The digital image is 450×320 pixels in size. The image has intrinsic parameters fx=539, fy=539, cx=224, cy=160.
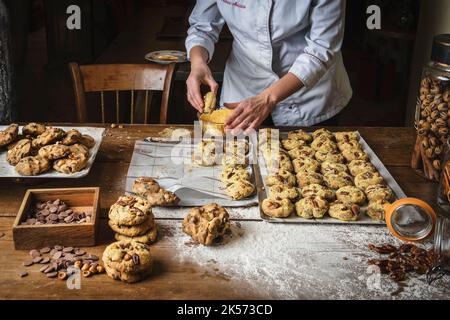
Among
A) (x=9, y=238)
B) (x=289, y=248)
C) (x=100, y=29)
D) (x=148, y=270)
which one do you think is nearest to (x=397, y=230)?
(x=289, y=248)

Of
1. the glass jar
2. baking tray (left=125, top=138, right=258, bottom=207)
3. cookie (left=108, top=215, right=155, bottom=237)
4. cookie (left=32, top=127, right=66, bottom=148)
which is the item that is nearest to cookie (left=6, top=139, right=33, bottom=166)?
cookie (left=32, top=127, right=66, bottom=148)

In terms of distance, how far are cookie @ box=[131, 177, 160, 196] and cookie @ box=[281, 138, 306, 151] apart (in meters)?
0.51

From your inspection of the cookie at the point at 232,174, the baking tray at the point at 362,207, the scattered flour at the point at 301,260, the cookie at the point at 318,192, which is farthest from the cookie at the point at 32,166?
the cookie at the point at 318,192

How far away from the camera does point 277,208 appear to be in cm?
146

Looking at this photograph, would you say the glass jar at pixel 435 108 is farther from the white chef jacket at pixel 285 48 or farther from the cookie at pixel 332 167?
the white chef jacket at pixel 285 48

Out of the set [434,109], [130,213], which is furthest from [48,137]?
[434,109]

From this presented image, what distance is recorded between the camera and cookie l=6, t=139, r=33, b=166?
1.58 metres

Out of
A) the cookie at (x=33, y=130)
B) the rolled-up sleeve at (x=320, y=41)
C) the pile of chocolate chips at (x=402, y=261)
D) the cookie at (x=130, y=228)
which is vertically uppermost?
the rolled-up sleeve at (x=320, y=41)

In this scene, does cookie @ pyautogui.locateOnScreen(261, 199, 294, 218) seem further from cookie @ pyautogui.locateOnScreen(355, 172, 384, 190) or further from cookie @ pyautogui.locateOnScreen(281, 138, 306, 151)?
cookie @ pyautogui.locateOnScreen(281, 138, 306, 151)

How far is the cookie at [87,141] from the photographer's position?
67.2 inches

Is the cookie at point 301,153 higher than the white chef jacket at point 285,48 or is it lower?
lower

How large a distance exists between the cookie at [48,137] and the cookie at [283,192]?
680 millimetres

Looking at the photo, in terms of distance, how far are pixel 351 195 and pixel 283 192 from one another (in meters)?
0.19
